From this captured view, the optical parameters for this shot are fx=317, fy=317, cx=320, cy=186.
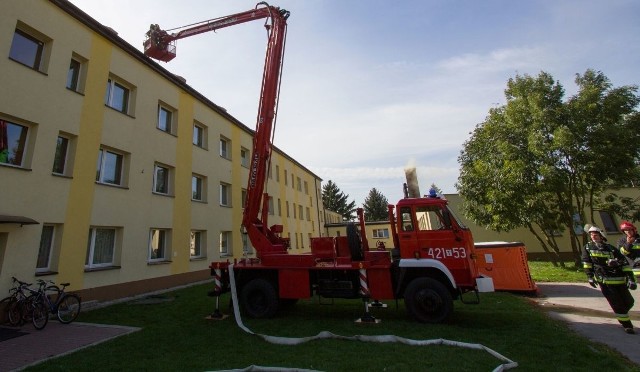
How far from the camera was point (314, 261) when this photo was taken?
799cm

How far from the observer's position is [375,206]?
7038 centimetres

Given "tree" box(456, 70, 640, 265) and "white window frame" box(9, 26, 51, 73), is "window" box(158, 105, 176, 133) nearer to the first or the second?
"white window frame" box(9, 26, 51, 73)

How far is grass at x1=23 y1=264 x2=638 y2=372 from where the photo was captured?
485cm

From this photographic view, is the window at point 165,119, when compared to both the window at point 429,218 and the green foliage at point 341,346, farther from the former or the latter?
the window at point 429,218

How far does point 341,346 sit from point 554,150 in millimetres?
15125

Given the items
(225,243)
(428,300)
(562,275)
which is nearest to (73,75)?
(225,243)

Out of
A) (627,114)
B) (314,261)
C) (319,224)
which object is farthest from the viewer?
(319,224)

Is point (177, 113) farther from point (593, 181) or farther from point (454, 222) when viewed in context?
point (593, 181)

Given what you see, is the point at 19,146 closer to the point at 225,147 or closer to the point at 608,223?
the point at 225,147

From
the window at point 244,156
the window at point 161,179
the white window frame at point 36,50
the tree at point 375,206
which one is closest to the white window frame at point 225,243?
the window at point 161,179

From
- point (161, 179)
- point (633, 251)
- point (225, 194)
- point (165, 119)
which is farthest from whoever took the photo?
point (225, 194)

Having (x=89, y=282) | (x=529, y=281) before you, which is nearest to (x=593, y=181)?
(x=529, y=281)

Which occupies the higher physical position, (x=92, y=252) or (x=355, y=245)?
(x=92, y=252)

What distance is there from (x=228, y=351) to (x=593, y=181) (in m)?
18.3
